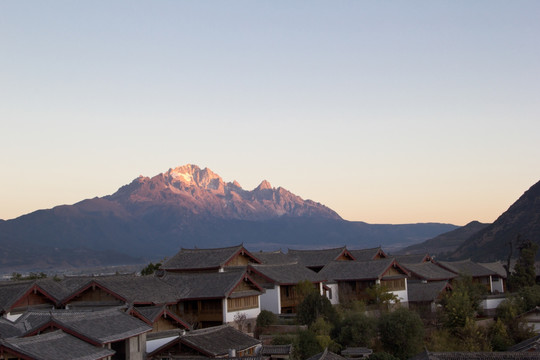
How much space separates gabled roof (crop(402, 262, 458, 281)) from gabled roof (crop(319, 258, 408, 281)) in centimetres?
613

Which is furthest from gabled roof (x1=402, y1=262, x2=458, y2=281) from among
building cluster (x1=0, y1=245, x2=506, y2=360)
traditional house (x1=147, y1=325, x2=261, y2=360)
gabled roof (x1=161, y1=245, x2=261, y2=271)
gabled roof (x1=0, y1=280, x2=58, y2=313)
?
gabled roof (x1=0, y1=280, x2=58, y2=313)

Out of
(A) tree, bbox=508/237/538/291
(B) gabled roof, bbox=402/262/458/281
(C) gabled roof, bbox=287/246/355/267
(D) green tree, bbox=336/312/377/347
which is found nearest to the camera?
(D) green tree, bbox=336/312/377/347

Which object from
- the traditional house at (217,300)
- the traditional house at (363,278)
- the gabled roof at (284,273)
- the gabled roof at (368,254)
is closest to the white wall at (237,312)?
the traditional house at (217,300)

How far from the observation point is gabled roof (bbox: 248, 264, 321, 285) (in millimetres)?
58844

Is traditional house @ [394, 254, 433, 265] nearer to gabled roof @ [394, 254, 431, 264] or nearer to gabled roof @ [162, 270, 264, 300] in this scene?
gabled roof @ [394, 254, 431, 264]

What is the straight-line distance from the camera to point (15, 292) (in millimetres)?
47406

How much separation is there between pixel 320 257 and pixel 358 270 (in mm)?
7522

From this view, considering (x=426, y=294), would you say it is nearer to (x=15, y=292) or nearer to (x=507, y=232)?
(x=15, y=292)

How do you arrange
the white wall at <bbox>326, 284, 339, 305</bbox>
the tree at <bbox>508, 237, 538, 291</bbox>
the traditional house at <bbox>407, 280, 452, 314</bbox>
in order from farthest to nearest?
the tree at <bbox>508, 237, 538, 291</bbox> → the white wall at <bbox>326, 284, 339, 305</bbox> → the traditional house at <bbox>407, 280, 452, 314</bbox>

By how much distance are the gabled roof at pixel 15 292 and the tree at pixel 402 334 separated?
882 inches

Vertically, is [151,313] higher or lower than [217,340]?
higher

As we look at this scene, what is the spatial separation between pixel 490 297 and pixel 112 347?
4153 centimetres

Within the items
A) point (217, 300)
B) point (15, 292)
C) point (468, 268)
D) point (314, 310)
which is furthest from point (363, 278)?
point (15, 292)

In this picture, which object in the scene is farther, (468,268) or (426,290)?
(468,268)
